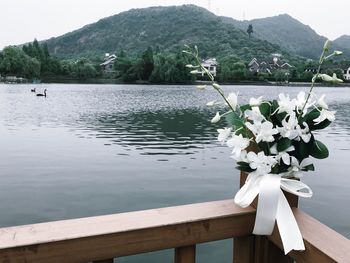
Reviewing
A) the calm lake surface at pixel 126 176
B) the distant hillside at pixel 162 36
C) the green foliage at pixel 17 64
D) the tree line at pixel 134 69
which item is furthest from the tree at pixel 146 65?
the calm lake surface at pixel 126 176

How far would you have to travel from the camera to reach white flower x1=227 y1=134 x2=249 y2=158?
1450mm

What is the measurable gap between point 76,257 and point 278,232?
74cm

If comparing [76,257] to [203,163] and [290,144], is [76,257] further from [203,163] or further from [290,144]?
[203,163]

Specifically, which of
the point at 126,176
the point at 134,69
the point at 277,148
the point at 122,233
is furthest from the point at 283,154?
the point at 134,69

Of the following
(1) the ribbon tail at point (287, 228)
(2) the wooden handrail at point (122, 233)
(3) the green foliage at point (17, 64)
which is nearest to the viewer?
(2) the wooden handrail at point (122, 233)

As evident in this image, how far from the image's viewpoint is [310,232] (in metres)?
1.33

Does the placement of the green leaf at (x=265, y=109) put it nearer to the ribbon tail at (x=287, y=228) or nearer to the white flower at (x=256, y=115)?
the white flower at (x=256, y=115)

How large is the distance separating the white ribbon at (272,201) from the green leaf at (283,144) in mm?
103

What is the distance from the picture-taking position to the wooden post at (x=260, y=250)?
150cm

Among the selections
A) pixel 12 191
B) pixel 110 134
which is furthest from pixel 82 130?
pixel 12 191

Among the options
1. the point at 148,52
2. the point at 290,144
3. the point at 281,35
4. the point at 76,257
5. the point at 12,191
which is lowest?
the point at 12,191

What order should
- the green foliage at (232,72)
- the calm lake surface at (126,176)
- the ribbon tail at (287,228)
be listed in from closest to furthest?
the ribbon tail at (287,228)
the calm lake surface at (126,176)
the green foliage at (232,72)

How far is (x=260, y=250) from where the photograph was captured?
59.9 inches

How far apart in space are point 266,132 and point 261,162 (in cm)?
12
